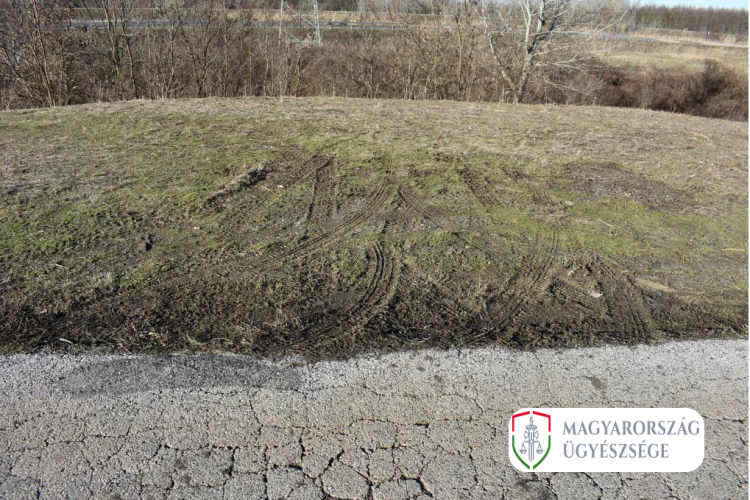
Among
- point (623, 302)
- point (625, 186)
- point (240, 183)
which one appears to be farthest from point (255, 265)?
point (625, 186)

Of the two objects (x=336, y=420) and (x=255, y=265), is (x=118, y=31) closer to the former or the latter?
(x=255, y=265)

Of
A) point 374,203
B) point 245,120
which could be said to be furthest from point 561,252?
point 245,120

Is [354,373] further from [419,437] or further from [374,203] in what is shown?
[374,203]

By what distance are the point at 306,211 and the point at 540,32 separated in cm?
1197

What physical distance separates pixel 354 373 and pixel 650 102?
2030cm

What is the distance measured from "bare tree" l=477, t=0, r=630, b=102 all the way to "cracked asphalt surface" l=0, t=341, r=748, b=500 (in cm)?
1325

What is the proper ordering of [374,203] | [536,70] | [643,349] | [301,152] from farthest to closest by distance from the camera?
[536,70] → [301,152] → [374,203] → [643,349]

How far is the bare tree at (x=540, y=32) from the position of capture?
15.3m

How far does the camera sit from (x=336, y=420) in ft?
10.5

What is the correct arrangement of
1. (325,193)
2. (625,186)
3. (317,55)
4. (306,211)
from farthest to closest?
(317,55)
(625,186)
(325,193)
(306,211)

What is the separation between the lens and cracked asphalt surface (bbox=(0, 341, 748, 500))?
2.78 m

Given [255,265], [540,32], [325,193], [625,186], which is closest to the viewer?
[255,265]

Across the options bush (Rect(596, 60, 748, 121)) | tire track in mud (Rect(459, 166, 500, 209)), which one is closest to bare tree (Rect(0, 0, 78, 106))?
tire track in mud (Rect(459, 166, 500, 209))

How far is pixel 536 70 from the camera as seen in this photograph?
53.6ft
